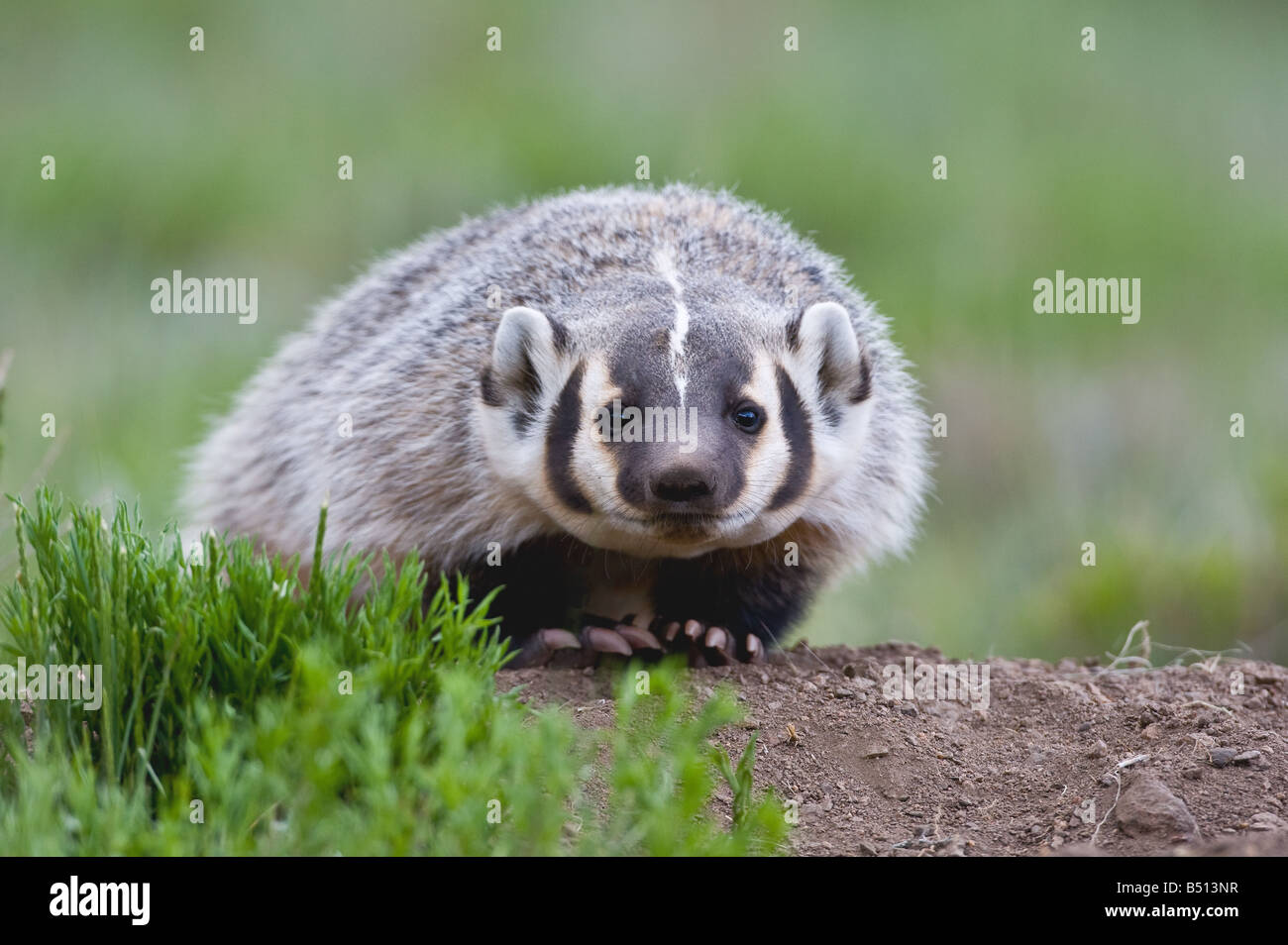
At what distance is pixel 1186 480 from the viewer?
23.2 ft

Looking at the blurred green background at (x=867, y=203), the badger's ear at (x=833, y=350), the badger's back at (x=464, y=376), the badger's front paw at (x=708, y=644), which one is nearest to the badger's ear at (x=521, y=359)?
the badger's back at (x=464, y=376)

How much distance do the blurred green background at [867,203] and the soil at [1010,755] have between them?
111 inches

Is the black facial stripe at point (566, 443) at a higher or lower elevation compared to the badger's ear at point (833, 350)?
lower

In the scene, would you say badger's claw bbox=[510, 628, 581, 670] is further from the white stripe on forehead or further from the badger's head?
the white stripe on forehead

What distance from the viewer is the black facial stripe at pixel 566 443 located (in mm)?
3521

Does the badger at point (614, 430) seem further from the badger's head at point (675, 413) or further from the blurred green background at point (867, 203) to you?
the blurred green background at point (867, 203)

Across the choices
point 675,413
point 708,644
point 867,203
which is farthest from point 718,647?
point 867,203

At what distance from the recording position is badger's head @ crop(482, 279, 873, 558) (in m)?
3.31

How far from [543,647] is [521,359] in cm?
72

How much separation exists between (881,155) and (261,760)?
7275 millimetres

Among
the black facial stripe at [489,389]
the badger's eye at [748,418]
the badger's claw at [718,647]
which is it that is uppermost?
the black facial stripe at [489,389]

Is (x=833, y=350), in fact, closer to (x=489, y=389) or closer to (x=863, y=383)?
(x=863, y=383)

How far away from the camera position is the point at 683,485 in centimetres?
322
